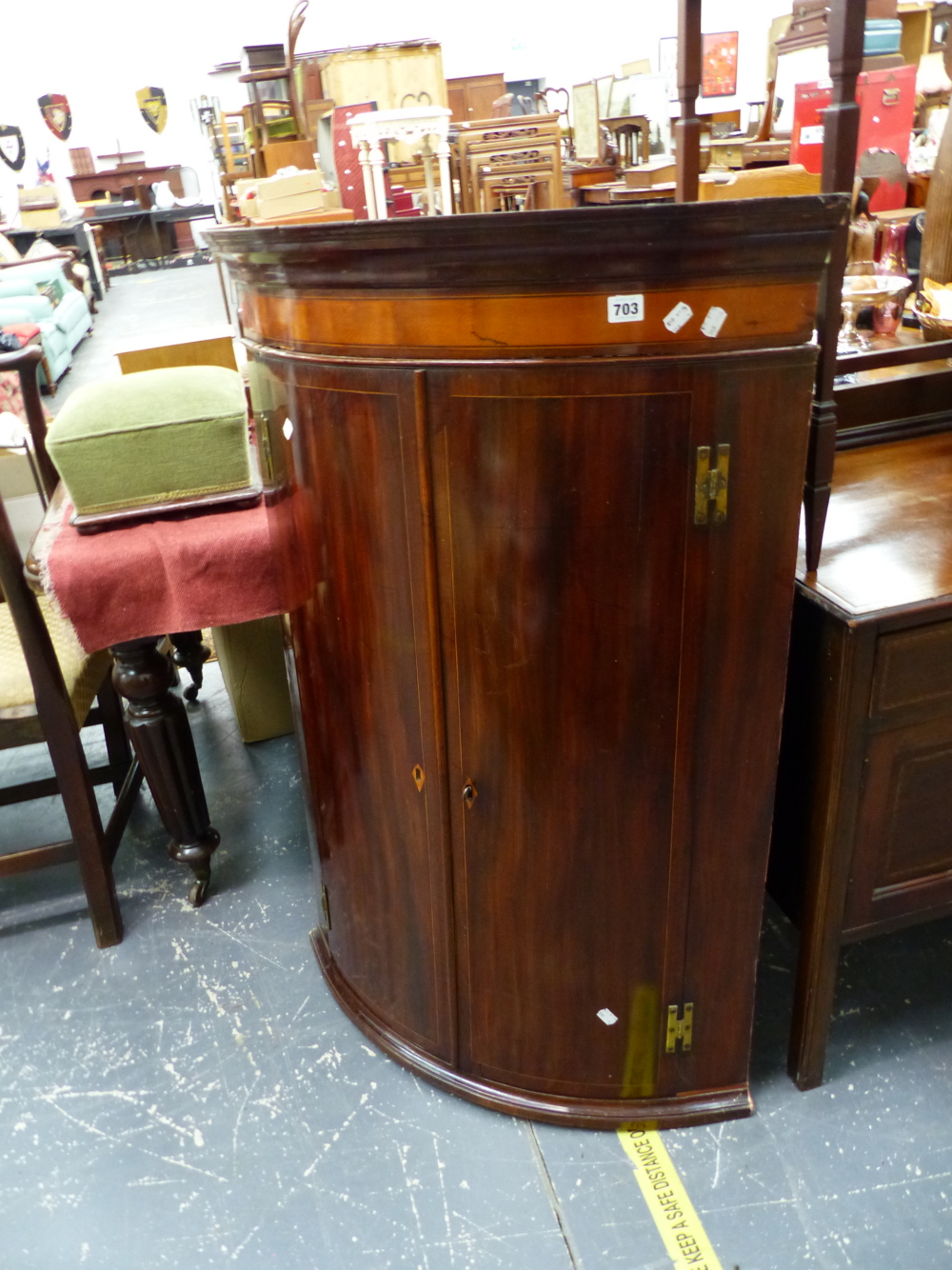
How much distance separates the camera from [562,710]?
1.30m

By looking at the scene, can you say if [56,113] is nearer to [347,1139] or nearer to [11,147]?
[11,147]

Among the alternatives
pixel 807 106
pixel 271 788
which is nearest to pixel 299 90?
pixel 807 106

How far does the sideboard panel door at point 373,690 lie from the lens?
1.26 metres

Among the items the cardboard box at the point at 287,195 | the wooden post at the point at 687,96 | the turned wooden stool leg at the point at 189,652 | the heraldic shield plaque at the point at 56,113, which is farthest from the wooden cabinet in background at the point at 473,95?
the heraldic shield plaque at the point at 56,113

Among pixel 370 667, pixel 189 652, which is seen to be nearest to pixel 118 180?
pixel 189 652

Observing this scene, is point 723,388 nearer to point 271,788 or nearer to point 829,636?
point 829,636

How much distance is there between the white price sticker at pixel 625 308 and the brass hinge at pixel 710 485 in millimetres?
172

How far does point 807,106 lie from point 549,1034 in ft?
7.11

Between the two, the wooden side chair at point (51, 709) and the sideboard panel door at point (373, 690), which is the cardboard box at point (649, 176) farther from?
the sideboard panel door at point (373, 690)

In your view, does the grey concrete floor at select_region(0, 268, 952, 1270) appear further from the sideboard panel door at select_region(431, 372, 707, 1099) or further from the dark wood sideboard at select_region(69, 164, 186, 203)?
the dark wood sideboard at select_region(69, 164, 186, 203)

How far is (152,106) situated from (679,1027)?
50.9 feet

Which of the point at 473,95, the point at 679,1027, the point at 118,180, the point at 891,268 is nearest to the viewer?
the point at 679,1027

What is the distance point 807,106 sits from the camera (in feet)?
7.59

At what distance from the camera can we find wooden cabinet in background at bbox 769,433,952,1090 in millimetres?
Result: 1325
